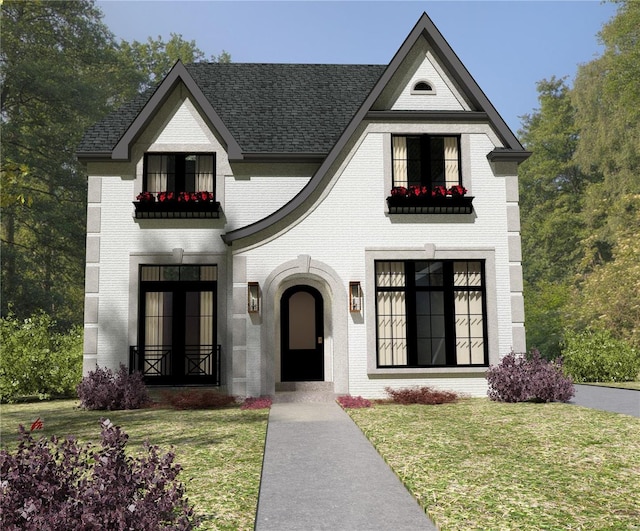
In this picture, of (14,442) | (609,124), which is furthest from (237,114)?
(609,124)

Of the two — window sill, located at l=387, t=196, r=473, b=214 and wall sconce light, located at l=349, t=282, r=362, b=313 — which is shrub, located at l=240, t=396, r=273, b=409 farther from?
window sill, located at l=387, t=196, r=473, b=214

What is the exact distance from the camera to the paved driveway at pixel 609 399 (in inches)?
475

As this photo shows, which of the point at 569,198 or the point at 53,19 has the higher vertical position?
the point at 53,19

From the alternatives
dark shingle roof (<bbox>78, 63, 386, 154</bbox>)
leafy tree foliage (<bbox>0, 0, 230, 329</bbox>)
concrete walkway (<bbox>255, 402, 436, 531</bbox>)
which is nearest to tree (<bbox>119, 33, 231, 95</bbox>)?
leafy tree foliage (<bbox>0, 0, 230, 329</bbox>)

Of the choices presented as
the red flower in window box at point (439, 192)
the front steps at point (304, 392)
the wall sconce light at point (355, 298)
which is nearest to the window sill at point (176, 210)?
the wall sconce light at point (355, 298)

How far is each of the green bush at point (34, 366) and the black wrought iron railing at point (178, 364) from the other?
270 cm

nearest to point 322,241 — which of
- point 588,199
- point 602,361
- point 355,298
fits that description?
point 355,298

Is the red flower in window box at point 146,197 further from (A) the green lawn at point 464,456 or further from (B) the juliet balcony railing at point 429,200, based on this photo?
(B) the juliet balcony railing at point 429,200

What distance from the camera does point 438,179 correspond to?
50.1 feet

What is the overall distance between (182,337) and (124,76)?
28501 millimetres

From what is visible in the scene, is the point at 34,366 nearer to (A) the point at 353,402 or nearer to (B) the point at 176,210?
(B) the point at 176,210

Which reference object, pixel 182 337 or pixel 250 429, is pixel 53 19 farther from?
pixel 250 429

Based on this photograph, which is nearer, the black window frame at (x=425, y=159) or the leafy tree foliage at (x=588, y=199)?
the black window frame at (x=425, y=159)

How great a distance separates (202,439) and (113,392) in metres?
4.98
